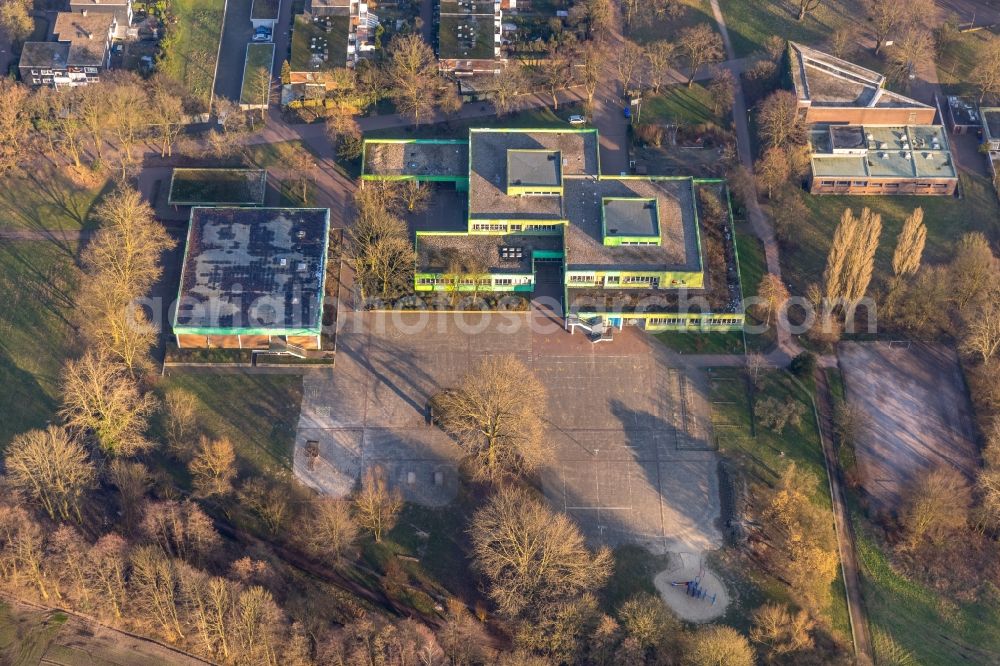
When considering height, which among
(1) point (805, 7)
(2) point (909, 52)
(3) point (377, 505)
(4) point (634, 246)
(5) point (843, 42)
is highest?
(1) point (805, 7)

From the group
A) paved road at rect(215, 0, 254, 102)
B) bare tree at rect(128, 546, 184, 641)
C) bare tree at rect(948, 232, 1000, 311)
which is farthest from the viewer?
paved road at rect(215, 0, 254, 102)

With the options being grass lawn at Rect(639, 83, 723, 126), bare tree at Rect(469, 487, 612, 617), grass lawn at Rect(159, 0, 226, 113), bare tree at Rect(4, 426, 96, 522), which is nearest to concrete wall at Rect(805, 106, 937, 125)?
grass lawn at Rect(639, 83, 723, 126)

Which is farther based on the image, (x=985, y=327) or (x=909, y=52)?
(x=909, y=52)

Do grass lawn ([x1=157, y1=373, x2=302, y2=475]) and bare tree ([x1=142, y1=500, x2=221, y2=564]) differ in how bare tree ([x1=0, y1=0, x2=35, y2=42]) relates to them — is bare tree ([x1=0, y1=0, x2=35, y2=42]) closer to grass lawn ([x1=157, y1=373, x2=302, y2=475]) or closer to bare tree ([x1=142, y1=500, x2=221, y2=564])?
grass lawn ([x1=157, y1=373, x2=302, y2=475])

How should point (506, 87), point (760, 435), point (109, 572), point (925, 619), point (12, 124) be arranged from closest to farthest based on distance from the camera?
point (109, 572) < point (925, 619) < point (760, 435) < point (12, 124) < point (506, 87)

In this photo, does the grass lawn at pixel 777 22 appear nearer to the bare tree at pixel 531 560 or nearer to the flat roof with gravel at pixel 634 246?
the flat roof with gravel at pixel 634 246

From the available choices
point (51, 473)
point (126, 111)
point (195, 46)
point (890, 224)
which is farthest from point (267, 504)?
point (890, 224)

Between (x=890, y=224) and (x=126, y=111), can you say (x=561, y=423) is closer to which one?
(x=890, y=224)
